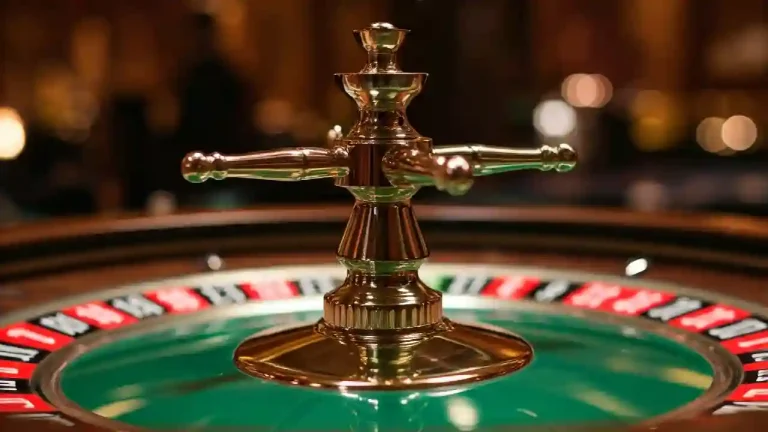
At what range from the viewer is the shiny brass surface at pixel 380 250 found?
1.01 metres

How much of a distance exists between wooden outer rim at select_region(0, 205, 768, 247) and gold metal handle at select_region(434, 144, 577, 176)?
59 cm

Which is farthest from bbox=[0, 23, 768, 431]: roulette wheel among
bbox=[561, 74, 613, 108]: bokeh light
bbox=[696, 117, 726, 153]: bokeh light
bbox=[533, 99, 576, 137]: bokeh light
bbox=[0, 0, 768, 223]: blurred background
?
bbox=[561, 74, 613, 108]: bokeh light

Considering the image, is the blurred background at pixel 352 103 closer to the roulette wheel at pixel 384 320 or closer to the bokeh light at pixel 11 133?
the bokeh light at pixel 11 133

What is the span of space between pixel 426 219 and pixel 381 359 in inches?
30.3

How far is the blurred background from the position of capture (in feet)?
9.27

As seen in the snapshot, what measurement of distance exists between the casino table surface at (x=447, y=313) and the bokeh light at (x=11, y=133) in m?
1.86

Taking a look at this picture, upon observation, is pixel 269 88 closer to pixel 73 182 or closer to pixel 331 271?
pixel 73 182

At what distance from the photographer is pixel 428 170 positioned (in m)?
0.89

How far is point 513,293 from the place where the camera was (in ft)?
4.69

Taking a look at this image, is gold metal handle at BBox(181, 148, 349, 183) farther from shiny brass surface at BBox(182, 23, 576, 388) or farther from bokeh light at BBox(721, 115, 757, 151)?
bokeh light at BBox(721, 115, 757, 151)

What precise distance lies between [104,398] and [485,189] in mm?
2060

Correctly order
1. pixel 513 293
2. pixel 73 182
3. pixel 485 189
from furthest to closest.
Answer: pixel 73 182 < pixel 485 189 < pixel 513 293

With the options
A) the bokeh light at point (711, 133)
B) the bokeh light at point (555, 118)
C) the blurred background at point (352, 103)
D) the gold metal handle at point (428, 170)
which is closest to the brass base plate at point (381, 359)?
the gold metal handle at point (428, 170)

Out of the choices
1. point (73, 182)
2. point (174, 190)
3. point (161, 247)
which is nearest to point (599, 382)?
point (161, 247)
